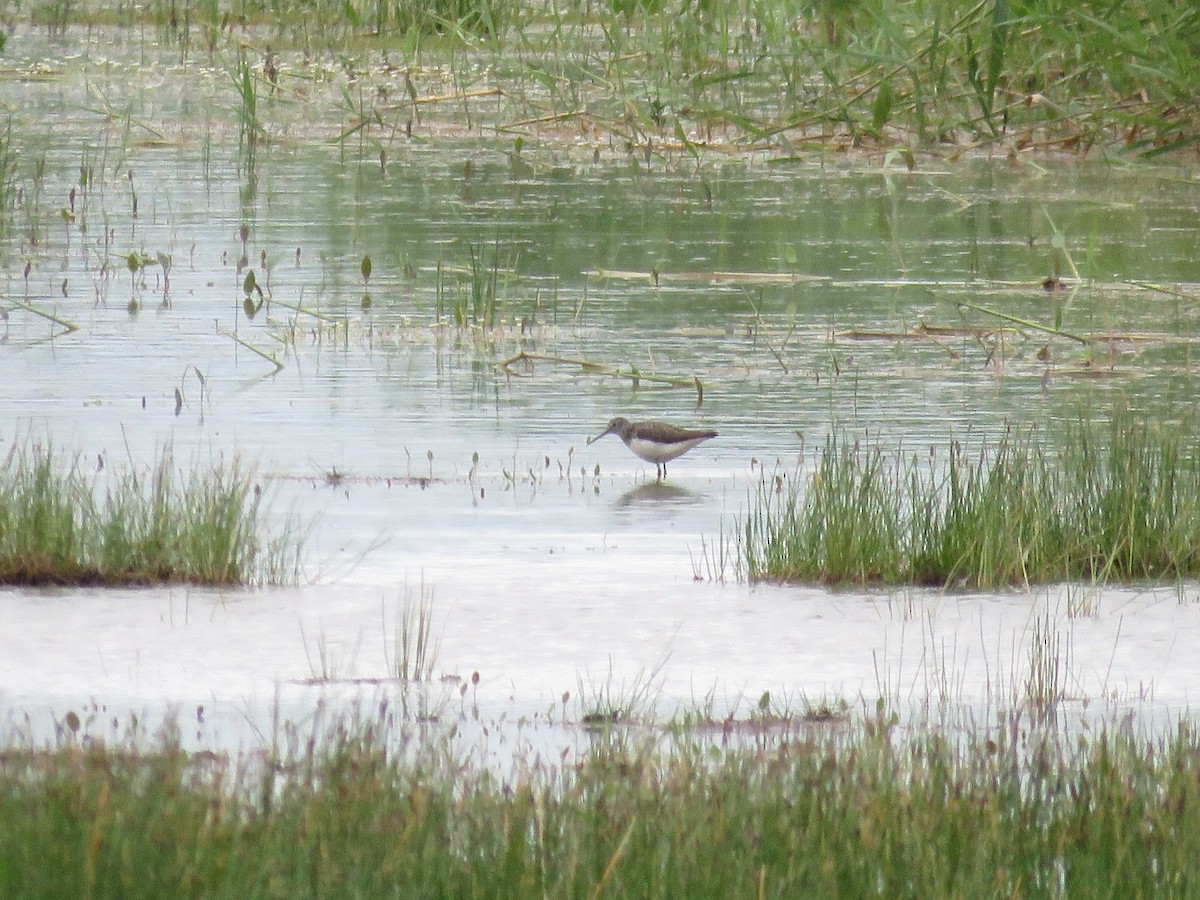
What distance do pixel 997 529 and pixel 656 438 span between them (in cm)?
190

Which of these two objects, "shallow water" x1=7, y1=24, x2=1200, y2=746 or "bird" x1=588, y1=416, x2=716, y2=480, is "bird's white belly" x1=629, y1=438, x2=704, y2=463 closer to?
"bird" x1=588, y1=416, x2=716, y2=480

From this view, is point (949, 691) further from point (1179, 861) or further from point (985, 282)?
point (985, 282)

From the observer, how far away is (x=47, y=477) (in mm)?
6699

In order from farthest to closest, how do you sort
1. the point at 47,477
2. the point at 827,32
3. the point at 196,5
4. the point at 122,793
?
1. the point at 196,5
2. the point at 827,32
3. the point at 47,477
4. the point at 122,793

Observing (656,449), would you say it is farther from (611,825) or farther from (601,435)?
(611,825)

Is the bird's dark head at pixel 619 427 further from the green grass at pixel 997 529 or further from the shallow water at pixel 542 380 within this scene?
the green grass at pixel 997 529

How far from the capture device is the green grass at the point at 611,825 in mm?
3750

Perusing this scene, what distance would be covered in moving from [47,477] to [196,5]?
18.2 meters

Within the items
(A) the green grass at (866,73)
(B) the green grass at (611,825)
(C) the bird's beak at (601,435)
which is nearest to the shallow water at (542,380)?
(C) the bird's beak at (601,435)

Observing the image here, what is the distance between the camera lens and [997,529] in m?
6.71

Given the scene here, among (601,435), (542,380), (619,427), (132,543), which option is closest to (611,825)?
(132,543)

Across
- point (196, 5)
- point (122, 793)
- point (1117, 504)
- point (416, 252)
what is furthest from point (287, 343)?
point (196, 5)

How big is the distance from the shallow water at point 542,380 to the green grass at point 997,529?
13cm

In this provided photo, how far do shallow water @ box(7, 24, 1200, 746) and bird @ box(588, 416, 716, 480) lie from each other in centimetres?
15
